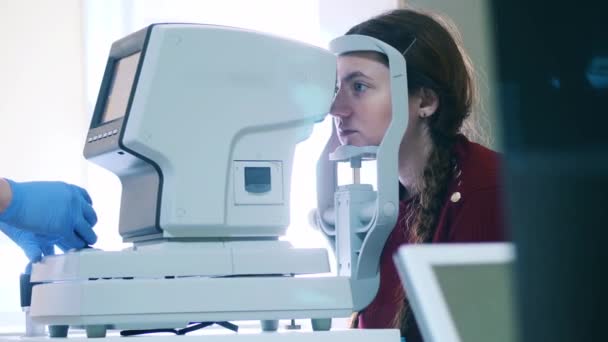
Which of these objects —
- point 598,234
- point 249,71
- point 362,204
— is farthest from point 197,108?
point 598,234

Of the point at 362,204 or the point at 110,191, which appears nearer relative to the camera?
the point at 362,204

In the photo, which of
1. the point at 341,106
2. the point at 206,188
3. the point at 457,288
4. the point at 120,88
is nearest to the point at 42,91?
the point at 341,106

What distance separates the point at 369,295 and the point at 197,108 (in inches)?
14.8

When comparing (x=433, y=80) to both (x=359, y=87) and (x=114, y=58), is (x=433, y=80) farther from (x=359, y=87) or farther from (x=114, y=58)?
(x=114, y=58)

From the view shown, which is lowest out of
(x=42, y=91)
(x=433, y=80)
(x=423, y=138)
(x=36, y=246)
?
(x=36, y=246)

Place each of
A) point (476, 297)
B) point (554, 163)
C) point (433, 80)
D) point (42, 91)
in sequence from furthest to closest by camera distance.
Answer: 1. point (42, 91)
2. point (433, 80)
3. point (476, 297)
4. point (554, 163)

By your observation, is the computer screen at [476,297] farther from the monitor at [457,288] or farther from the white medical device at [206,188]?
the white medical device at [206,188]

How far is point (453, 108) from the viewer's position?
1.60 metres

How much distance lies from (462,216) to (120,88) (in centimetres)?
64

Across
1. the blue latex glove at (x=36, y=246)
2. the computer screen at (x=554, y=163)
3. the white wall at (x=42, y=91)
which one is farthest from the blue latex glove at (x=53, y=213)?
the white wall at (x=42, y=91)

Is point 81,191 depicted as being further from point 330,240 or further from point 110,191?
point 110,191

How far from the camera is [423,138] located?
1.59 meters

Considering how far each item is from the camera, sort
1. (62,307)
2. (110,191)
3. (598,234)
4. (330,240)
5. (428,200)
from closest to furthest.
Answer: (598,234), (62,307), (330,240), (428,200), (110,191)

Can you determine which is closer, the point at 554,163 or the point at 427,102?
the point at 554,163
